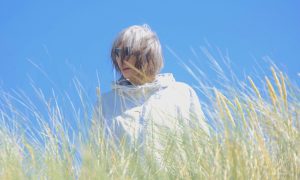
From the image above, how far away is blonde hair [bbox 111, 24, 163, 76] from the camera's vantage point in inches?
93.4

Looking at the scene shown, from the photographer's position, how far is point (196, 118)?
5.88 feet

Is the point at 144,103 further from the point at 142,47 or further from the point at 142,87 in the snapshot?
the point at 142,47

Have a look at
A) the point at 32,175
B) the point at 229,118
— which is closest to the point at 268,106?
the point at 229,118

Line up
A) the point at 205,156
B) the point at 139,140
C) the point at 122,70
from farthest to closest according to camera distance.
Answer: the point at 122,70
the point at 139,140
the point at 205,156

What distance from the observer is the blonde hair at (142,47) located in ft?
7.79

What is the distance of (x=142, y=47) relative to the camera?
7.89 ft

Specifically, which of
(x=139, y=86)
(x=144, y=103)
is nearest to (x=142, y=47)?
(x=139, y=86)

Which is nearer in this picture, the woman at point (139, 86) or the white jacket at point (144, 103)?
the white jacket at point (144, 103)

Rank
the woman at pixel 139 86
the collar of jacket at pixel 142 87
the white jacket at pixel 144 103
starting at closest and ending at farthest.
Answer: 1. the white jacket at pixel 144 103
2. the woman at pixel 139 86
3. the collar of jacket at pixel 142 87

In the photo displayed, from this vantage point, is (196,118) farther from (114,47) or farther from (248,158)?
(114,47)

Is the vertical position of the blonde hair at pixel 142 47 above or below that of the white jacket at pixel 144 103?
above

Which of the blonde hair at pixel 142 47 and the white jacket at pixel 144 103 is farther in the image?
the blonde hair at pixel 142 47

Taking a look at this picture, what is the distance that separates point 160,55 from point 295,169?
119 cm

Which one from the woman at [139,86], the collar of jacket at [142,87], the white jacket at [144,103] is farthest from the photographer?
the collar of jacket at [142,87]
